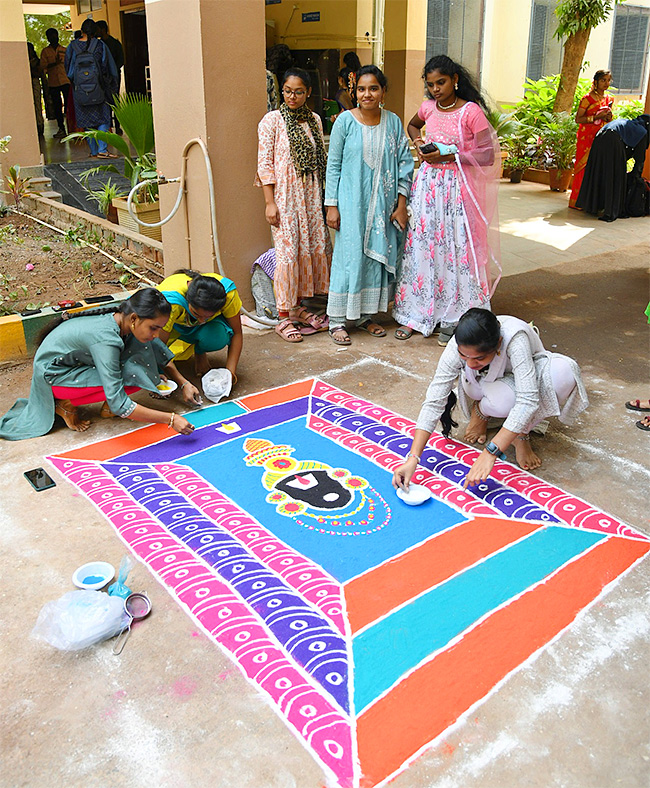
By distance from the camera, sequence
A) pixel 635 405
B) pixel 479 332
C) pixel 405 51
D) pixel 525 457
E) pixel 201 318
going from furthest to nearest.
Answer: pixel 405 51
pixel 635 405
pixel 201 318
pixel 525 457
pixel 479 332

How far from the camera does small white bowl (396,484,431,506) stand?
110 inches

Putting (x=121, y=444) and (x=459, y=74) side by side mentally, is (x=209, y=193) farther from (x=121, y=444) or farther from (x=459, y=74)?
(x=121, y=444)

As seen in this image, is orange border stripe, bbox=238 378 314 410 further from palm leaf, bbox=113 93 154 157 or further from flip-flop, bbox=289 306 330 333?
palm leaf, bbox=113 93 154 157

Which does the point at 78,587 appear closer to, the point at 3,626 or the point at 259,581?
the point at 3,626

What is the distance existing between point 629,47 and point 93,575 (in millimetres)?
14554

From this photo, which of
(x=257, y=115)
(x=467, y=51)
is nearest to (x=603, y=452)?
(x=257, y=115)

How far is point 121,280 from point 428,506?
3.18 m

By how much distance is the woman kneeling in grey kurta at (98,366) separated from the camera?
10.1 feet

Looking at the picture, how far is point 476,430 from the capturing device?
330cm

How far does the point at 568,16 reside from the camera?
9297mm

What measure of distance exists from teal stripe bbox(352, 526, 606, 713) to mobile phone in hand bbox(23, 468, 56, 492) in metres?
1.42

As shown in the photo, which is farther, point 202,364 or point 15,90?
point 15,90

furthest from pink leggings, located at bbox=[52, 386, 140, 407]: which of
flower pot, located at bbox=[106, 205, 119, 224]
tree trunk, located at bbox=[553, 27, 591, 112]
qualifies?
tree trunk, located at bbox=[553, 27, 591, 112]

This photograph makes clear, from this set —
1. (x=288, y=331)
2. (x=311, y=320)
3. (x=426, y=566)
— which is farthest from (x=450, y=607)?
(x=311, y=320)
